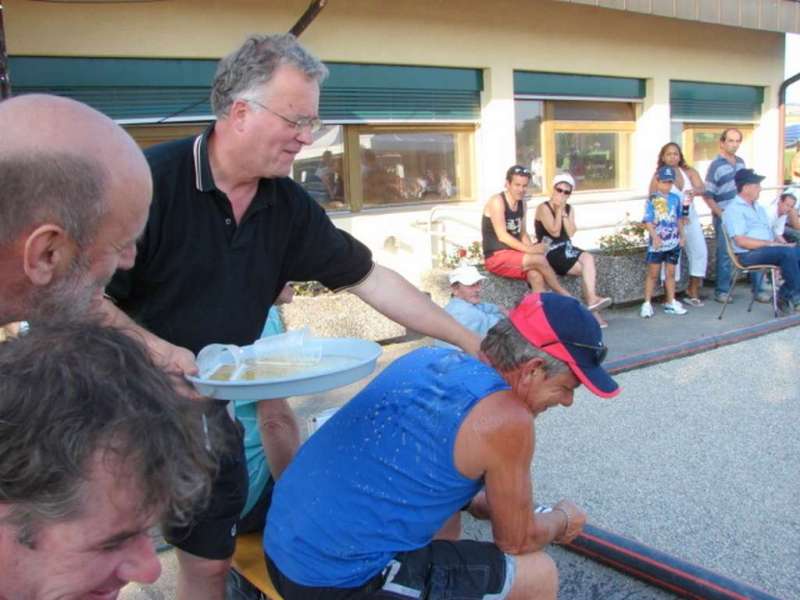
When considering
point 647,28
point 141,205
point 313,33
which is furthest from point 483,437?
point 647,28

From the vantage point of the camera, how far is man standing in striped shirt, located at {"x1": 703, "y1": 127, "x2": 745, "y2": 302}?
8039mm

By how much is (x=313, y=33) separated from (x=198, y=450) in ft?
21.9

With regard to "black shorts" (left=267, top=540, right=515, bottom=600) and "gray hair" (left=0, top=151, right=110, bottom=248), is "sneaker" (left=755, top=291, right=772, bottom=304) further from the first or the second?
"gray hair" (left=0, top=151, right=110, bottom=248)

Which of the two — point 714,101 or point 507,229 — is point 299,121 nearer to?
point 507,229

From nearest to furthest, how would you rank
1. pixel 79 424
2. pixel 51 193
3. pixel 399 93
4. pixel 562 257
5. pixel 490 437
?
pixel 79 424
pixel 51 193
pixel 490 437
pixel 562 257
pixel 399 93

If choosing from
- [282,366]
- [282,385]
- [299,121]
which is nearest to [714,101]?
[299,121]

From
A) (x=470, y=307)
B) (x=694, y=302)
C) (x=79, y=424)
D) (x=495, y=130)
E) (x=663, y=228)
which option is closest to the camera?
(x=79, y=424)

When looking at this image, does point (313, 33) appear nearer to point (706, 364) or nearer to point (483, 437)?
point (706, 364)

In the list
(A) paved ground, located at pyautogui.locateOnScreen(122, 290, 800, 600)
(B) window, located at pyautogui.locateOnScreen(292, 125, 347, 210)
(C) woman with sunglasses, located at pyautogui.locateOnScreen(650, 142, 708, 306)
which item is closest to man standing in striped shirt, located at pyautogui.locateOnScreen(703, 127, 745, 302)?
→ (C) woman with sunglasses, located at pyautogui.locateOnScreen(650, 142, 708, 306)

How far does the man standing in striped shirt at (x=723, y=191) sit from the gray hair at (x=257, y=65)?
685cm

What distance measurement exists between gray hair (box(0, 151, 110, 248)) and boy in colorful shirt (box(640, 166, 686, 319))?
269 inches

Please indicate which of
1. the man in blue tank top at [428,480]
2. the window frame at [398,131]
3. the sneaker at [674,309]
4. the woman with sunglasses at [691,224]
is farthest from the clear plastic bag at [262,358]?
the woman with sunglasses at [691,224]

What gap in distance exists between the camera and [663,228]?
7.30m

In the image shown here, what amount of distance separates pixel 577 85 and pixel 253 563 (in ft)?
26.7
